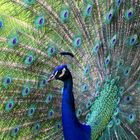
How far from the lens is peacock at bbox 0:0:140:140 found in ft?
14.0

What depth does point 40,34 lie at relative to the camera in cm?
430

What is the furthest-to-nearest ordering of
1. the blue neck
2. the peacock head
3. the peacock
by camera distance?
the peacock
the blue neck
the peacock head

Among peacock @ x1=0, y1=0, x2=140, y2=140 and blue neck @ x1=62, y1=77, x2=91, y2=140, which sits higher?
peacock @ x1=0, y1=0, x2=140, y2=140

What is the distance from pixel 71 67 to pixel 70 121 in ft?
1.54

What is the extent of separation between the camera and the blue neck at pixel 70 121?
398 centimetres

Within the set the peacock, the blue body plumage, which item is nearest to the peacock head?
the blue body plumage

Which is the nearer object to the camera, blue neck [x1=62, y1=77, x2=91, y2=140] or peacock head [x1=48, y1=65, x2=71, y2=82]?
peacock head [x1=48, y1=65, x2=71, y2=82]

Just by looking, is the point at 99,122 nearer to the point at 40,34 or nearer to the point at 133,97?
the point at 133,97

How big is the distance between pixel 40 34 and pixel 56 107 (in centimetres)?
61

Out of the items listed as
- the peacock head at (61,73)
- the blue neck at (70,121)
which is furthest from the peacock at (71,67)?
the peacock head at (61,73)

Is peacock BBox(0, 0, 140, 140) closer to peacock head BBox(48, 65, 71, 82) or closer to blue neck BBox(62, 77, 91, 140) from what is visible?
blue neck BBox(62, 77, 91, 140)

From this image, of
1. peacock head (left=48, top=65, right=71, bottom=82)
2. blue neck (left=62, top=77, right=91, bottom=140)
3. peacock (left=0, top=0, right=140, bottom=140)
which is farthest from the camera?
peacock (left=0, top=0, right=140, bottom=140)

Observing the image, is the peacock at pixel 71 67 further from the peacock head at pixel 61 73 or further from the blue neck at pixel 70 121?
the peacock head at pixel 61 73

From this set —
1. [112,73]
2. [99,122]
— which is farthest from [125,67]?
[99,122]
